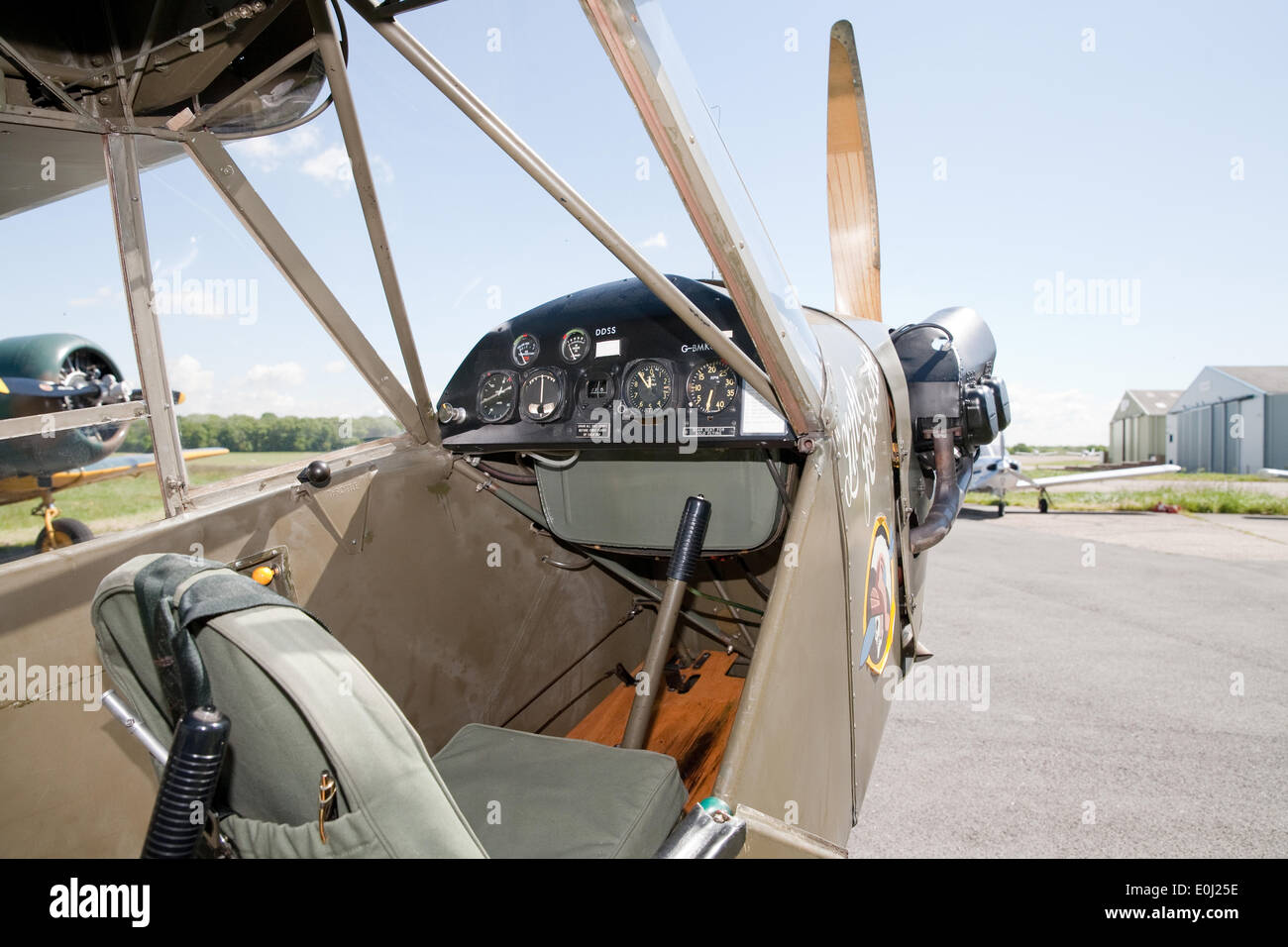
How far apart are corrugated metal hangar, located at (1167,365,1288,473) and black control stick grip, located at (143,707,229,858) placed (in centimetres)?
2882

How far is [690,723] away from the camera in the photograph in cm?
272

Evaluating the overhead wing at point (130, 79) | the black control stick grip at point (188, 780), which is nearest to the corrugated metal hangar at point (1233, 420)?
the overhead wing at point (130, 79)

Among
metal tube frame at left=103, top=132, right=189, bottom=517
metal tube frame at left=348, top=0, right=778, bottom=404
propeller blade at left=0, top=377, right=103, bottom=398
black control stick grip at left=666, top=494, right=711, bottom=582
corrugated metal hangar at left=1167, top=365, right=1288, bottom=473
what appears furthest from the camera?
corrugated metal hangar at left=1167, top=365, right=1288, bottom=473

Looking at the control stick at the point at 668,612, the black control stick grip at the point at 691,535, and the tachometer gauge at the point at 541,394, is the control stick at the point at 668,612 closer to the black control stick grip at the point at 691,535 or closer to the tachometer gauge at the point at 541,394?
the black control stick grip at the point at 691,535

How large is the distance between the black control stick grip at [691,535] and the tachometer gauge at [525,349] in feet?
2.34

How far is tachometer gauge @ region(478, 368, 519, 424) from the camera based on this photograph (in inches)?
86.3

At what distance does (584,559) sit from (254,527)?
3.99 ft

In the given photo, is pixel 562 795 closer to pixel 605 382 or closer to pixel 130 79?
pixel 605 382

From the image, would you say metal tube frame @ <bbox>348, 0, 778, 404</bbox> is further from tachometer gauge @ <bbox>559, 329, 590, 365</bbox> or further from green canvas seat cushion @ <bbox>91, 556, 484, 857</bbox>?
green canvas seat cushion @ <bbox>91, 556, 484, 857</bbox>

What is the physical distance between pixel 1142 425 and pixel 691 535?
3642cm

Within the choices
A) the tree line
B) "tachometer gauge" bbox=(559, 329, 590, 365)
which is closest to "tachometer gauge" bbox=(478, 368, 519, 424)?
"tachometer gauge" bbox=(559, 329, 590, 365)

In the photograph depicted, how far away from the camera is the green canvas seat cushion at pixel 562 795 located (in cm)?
129
